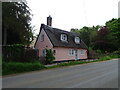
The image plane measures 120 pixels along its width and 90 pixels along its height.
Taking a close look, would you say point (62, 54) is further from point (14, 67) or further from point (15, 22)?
point (14, 67)

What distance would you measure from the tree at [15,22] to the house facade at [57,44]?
4.92 m

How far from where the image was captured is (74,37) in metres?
30.6

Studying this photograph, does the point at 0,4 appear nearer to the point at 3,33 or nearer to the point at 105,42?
the point at 3,33

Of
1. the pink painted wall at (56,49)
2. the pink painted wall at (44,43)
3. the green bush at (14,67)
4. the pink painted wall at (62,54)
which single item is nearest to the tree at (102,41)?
the pink painted wall at (62,54)

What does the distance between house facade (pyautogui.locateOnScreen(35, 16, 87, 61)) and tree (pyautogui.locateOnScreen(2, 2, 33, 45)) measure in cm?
492

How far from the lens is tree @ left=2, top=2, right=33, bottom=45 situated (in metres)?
17.3

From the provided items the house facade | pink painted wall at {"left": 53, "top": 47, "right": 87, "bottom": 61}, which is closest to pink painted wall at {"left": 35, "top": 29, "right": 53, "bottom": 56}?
the house facade

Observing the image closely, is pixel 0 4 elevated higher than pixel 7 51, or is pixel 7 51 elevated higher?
pixel 0 4

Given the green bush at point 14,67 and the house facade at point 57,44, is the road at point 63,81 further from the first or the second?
the house facade at point 57,44

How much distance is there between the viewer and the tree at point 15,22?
1727 centimetres

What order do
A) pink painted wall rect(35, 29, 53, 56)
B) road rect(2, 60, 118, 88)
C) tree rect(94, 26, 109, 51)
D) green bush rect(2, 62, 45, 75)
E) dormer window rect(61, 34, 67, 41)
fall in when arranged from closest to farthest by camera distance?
road rect(2, 60, 118, 88), green bush rect(2, 62, 45, 75), pink painted wall rect(35, 29, 53, 56), dormer window rect(61, 34, 67, 41), tree rect(94, 26, 109, 51)

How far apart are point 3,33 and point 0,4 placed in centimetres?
397

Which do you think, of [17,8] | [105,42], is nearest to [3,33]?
[17,8]

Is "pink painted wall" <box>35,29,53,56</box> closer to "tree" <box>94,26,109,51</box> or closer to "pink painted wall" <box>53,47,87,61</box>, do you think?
"pink painted wall" <box>53,47,87,61</box>
